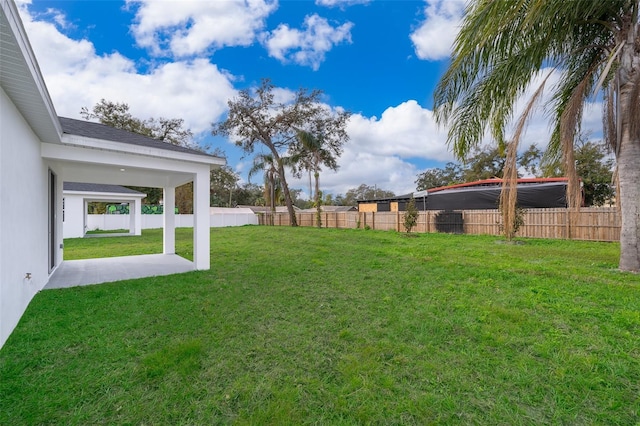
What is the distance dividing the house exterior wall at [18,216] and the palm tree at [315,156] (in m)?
16.2

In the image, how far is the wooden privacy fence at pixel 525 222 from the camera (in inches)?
392

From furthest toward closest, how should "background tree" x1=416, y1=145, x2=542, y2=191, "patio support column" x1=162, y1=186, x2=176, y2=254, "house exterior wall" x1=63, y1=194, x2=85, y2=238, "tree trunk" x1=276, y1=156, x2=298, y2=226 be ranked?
1. "background tree" x1=416, y1=145, x2=542, y2=191
2. "tree trunk" x1=276, y1=156, x2=298, y2=226
3. "house exterior wall" x1=63, y1=194, x2=85, y2=238
4. "patio support column" x1=162, y1=186, x2=176, y2=254

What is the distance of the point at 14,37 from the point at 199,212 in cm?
447

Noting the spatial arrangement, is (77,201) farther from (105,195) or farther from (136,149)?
(136,149)

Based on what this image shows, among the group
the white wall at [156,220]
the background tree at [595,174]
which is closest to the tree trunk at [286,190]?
the white wall at [156,220]

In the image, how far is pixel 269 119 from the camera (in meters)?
21.3

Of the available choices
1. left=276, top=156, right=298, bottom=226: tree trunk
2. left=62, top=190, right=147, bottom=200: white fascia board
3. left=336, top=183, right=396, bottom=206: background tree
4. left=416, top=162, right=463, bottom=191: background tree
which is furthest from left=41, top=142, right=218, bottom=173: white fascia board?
left=336, top=183, right=396, bottom=206: background tree

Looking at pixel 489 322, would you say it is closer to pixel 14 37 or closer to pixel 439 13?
pixel 14 37

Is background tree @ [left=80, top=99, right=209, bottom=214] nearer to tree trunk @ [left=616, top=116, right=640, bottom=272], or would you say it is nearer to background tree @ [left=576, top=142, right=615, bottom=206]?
tree trunk @ [left=616, top=116, right=640, bottom=272]

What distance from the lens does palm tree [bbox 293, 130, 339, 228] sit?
20.1m

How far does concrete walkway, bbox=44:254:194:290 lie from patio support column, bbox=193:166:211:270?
0.40 m

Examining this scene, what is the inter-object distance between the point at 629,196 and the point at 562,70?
2.92m

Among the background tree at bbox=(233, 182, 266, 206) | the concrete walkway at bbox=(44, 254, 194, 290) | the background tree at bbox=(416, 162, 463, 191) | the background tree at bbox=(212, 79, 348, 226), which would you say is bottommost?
the concrete walkway at bbox=(44, 254, 194, 290)

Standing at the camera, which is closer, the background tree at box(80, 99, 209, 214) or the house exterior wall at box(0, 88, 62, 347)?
the house exterior wall at box(0, 88, 62, 347)
